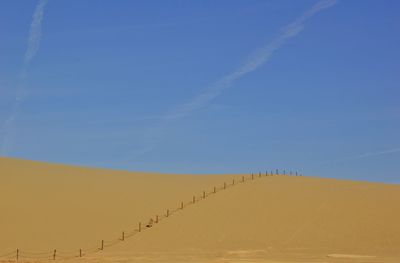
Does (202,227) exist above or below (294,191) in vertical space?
below

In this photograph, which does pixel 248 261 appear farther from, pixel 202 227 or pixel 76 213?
pixel 76 213

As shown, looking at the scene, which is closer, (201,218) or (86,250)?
(86,250)

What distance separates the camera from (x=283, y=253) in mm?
34625

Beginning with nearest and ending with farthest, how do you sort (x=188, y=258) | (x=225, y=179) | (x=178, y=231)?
(x=188, y=258) < (x=178, y=231) < (x=225, y=179)

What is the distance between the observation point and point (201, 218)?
45312 mm

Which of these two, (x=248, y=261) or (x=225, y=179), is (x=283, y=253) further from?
(x=225, y=179)

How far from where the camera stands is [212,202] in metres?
49.5

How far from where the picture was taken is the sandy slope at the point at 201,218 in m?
36.8

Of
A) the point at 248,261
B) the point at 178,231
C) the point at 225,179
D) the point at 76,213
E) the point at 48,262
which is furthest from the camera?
the point at 225,179

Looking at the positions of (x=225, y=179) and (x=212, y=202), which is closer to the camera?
(x=212, y=202)

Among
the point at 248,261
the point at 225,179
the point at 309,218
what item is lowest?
the point at 248,261

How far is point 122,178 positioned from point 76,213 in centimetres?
1386

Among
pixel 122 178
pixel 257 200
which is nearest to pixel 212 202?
pixel 257 200

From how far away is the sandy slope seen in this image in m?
36.8
